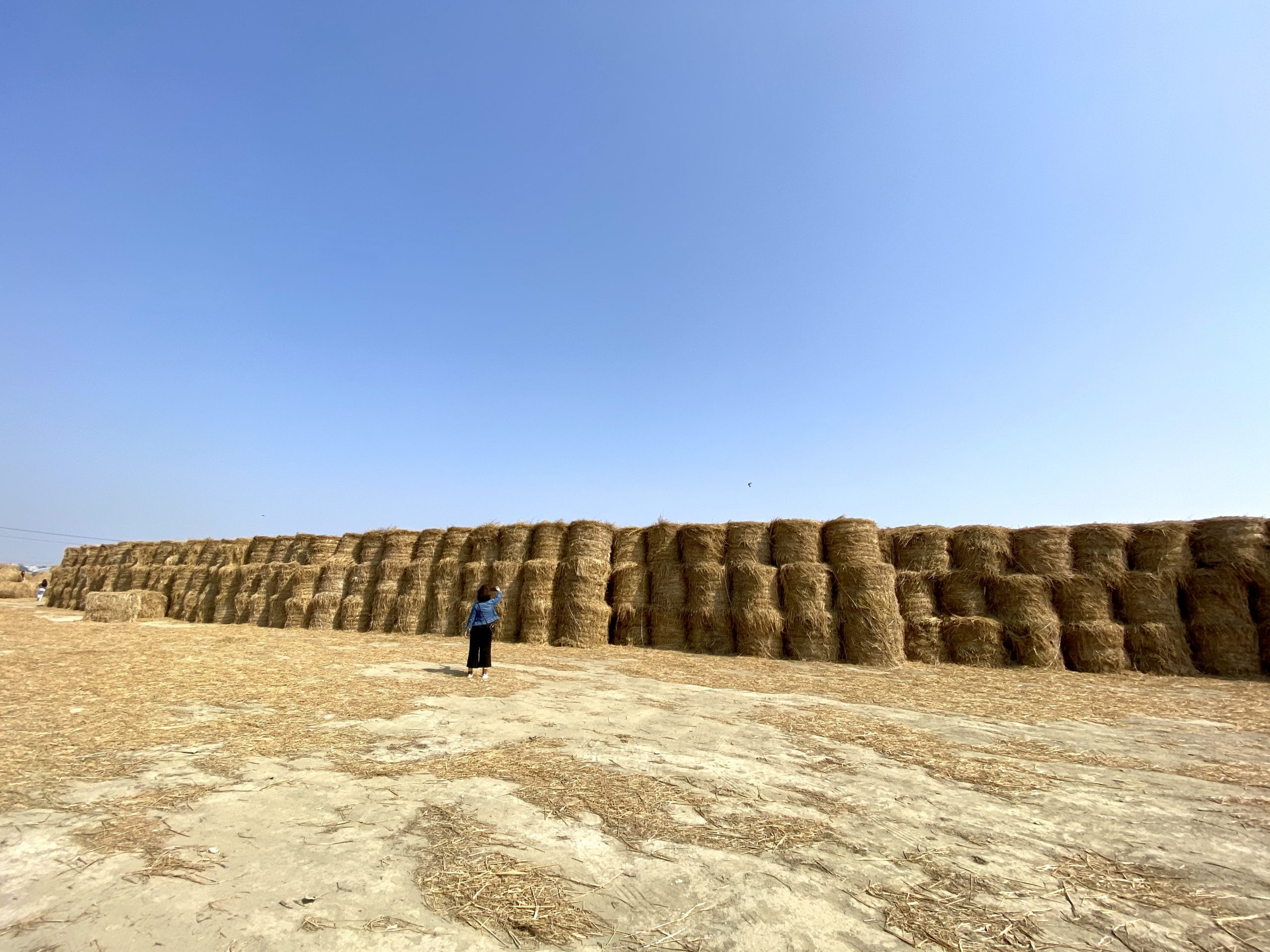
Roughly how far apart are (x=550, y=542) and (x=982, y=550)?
37.4ft

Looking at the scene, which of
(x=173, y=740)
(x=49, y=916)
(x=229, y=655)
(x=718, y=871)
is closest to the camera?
(x=49, y=916)

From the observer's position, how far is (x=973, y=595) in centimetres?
1272

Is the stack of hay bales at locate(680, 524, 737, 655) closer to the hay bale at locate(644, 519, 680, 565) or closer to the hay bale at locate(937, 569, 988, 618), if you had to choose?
the hay bale at locate(644, 519, 680, 565)

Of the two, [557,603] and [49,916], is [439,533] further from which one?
[49,916]

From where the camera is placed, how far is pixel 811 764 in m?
4.92

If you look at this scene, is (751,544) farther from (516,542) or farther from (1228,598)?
(1228,598)

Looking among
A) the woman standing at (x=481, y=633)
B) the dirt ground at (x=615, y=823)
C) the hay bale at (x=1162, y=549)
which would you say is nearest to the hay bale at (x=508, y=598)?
the woman standing at (x=481, y=633)

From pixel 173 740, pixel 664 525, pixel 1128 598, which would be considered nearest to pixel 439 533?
pixel 664 525

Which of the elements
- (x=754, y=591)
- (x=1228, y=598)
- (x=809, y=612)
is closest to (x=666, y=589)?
(x=754, y=591)

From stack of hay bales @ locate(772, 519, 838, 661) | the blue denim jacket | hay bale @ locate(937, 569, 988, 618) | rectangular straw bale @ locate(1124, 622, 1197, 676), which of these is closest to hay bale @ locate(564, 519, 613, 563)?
stack of hay bales @ locate(772, 519, 838, 661)

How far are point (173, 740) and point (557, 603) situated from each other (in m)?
10.3

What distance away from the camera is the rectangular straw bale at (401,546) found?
60.5 feet

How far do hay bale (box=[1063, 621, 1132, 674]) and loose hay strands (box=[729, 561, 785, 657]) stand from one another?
6012mm

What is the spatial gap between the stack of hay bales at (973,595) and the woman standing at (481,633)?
10218 millimetres
